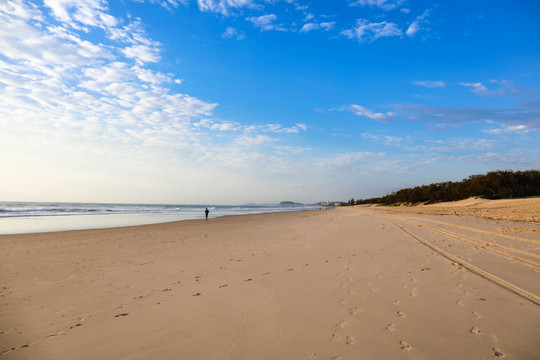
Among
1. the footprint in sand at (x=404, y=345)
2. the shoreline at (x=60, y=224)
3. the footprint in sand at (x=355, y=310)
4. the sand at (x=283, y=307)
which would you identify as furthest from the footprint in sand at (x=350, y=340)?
the shoreline at (x=60, y=224)

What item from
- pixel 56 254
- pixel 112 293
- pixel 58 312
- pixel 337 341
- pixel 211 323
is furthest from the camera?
pixel 56 254

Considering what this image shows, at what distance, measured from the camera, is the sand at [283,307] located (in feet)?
11.7

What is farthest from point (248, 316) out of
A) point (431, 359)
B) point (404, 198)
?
point (404, 198)

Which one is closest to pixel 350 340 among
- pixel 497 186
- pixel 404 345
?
pixel 404 345

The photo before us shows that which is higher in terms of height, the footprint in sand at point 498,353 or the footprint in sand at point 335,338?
the footprint in sand at point 498,353

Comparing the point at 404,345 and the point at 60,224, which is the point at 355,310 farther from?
the point at 60,224

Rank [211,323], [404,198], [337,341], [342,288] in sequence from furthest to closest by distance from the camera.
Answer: [404,198], [342,288], [211,323], [337,341]

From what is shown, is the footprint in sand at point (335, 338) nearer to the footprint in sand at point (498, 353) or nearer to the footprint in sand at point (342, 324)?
the footprint in sand at point (342, 324)

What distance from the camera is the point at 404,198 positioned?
68438 mm

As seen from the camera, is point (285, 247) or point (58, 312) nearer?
point (58, 312)

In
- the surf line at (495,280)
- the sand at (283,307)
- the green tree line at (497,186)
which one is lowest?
the sand at (283,307)

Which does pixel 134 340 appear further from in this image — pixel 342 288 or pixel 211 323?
pixel 342 288

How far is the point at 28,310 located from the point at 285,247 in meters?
7.89

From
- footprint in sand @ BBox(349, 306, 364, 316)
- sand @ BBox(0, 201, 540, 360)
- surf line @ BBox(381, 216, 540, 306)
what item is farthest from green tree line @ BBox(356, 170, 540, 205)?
footprint in sand @ BBox(349, 306, 364, 316)
